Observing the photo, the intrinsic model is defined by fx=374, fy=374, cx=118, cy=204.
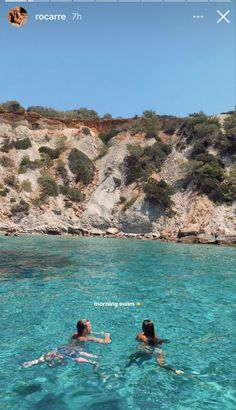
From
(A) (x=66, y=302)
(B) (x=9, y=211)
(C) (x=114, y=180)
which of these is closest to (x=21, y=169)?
(B) (x=9, y=211)

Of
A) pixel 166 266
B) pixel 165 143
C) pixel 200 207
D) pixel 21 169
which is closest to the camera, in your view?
pixel 166 266

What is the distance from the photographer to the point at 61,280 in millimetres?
15453

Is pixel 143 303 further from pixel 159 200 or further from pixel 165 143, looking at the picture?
pixel 165 143

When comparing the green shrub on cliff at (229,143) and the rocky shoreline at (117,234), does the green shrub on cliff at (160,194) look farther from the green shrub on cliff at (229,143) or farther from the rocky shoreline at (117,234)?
the green shrub on cliff at (229,143)

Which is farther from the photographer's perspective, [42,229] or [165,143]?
[165,143]

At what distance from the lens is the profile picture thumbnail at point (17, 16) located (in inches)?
450

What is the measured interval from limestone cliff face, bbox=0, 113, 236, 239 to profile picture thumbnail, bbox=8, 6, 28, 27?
84.4ft

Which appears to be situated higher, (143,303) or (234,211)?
(234,211)

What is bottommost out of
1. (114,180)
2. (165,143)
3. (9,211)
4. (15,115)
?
Result: (9,211)

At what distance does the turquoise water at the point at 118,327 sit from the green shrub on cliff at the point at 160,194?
20251mm

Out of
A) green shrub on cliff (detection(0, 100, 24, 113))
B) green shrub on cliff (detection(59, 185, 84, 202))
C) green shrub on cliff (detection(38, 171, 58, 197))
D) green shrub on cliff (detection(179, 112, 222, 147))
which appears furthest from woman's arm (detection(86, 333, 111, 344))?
green shrub on cliff (detection(0, 100, 24, 113))

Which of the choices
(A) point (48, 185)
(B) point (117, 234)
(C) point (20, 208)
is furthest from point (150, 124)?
(C) point (20, 208)

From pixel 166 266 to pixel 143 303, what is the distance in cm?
733

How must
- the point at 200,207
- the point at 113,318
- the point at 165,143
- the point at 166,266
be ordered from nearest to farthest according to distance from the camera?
1. the point at 113,318
2. the point at 166,266
3. the point at 200,207
4. the point at 165,143
